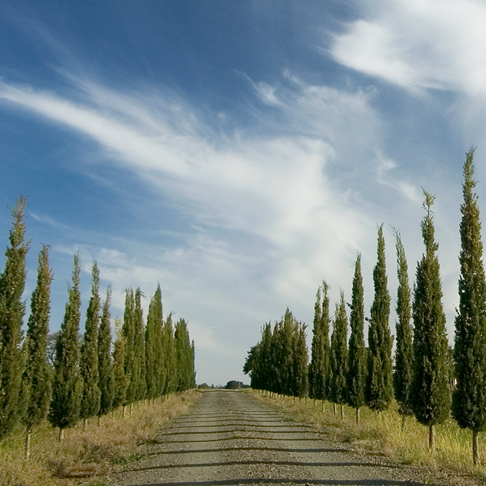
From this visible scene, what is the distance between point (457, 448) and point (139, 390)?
19914 mm

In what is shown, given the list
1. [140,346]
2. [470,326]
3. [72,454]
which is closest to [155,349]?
[140,346]

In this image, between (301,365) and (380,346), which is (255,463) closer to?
(380,346)

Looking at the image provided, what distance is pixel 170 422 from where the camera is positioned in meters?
24.2

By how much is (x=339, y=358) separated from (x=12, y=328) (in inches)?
737

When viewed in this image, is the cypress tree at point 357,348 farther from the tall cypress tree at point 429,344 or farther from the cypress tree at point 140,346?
the cypress tree at point 140,346

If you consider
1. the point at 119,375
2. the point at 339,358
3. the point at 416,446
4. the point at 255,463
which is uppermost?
the point at 339,358

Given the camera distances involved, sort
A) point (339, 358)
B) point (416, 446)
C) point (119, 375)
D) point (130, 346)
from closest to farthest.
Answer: point (416, 446) < point (119, 375) < point (339, 358) < point (130, 346)

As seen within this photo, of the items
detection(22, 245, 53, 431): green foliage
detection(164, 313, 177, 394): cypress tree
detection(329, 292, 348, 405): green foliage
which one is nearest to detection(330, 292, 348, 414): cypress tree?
detection(329, 292, 348, 405): green foliage

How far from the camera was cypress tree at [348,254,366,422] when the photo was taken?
73.5 feet

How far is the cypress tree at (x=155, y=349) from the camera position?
112ft

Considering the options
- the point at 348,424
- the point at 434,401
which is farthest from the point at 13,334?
the point at 348,424

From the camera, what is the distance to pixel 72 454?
44.2 feet

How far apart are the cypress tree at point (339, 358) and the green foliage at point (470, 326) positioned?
34.9ft

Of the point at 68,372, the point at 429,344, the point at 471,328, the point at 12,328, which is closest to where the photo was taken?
the point at 12,328
